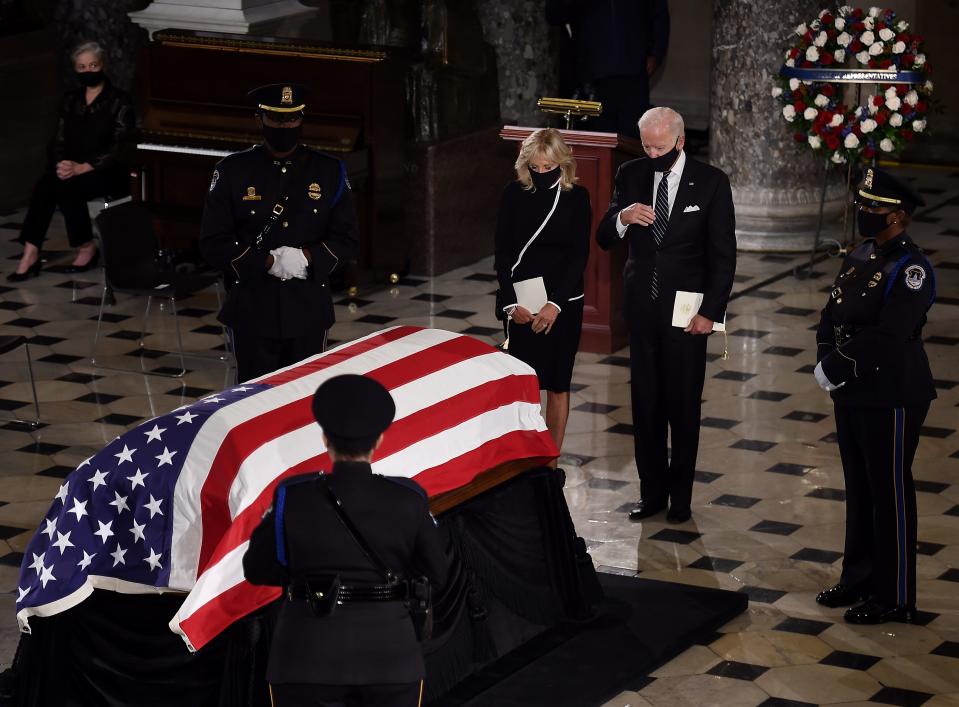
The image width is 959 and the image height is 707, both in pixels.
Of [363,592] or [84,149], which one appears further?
[84,149]

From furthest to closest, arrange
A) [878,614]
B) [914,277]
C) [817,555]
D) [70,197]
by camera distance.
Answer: [70,197] < [817,555] < [878,614] < [914,277]

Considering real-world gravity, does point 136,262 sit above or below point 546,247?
below

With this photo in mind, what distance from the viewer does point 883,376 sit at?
627 cm

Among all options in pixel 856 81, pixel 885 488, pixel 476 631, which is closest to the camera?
pixel 476 631

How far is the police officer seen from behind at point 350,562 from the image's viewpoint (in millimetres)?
4242

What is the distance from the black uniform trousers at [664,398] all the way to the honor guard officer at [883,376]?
39.2 inches

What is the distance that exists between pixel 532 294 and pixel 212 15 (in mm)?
5346

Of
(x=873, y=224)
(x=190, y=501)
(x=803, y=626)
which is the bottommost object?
(x=803, y=626)

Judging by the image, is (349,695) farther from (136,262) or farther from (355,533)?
(136,262)

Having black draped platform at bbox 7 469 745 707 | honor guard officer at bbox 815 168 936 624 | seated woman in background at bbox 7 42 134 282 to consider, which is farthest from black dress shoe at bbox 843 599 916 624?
seated woman in background at bbox 7 42 134 282

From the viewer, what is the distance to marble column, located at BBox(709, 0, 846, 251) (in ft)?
39.9

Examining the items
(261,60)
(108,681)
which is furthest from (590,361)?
(108,681)

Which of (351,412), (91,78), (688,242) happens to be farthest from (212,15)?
(351,412)

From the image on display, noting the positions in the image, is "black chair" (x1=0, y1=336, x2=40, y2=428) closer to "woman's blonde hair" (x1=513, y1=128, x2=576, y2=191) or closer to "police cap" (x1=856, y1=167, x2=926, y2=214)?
"woman's blonde hair" (x1=513, y1=128, x2=576, y2=191)
